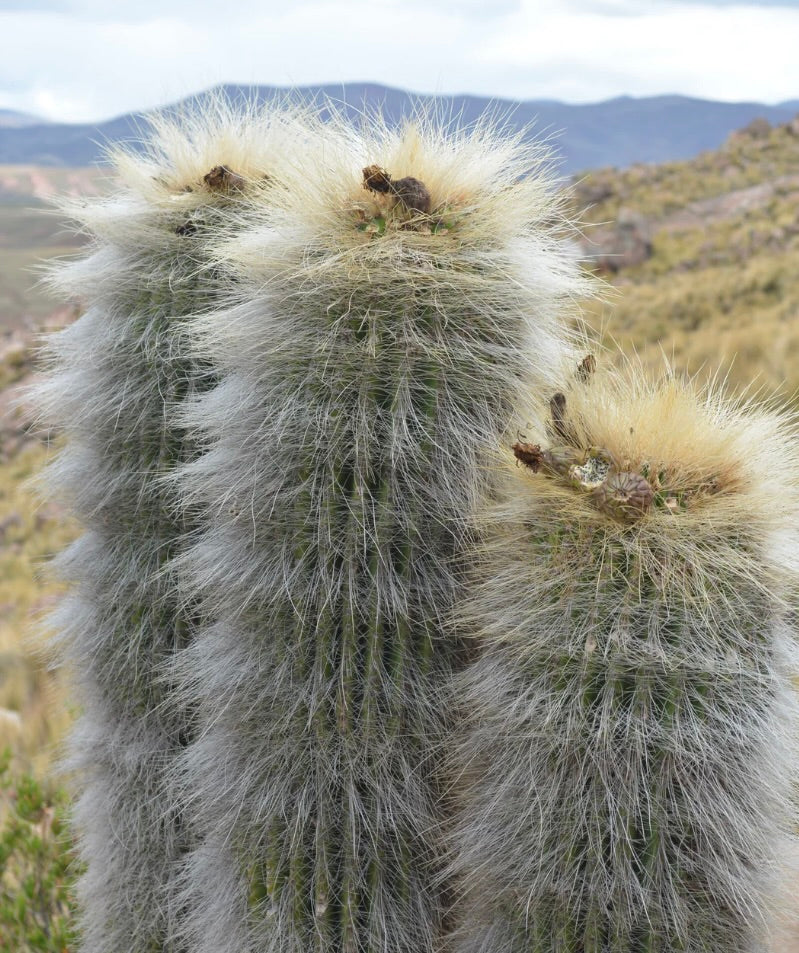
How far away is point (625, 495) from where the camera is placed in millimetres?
→ 1592

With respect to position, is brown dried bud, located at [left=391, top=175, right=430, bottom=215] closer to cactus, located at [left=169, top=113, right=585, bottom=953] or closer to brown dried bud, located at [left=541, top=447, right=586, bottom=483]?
cactus, located at [left=169, top=113, right=585, bottom=953]

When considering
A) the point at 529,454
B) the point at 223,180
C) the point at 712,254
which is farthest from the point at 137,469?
the point at 712,254

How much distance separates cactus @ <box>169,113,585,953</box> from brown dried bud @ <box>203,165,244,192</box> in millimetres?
353

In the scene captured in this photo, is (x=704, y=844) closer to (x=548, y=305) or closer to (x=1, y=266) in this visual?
(x=548, y=305)

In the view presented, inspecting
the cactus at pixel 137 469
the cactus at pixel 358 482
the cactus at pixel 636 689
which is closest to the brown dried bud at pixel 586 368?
the cactus at pixel 358 482

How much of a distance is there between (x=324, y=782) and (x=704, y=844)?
2.50 ft

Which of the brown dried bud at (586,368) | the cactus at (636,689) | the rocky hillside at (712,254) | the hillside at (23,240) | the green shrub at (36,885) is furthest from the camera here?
the hillside at (23,240)

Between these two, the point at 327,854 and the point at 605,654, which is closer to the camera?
the point at 605,654

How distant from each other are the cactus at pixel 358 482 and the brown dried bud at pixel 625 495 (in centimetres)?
32

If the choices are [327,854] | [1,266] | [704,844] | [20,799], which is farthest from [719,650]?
[1,266]

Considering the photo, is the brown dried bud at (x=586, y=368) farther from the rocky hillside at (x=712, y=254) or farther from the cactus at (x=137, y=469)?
the rocky hillside at (x=712, y=254)

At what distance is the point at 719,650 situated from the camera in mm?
1594

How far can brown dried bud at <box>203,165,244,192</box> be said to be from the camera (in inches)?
91.0

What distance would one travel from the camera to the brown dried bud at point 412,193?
179 cm
